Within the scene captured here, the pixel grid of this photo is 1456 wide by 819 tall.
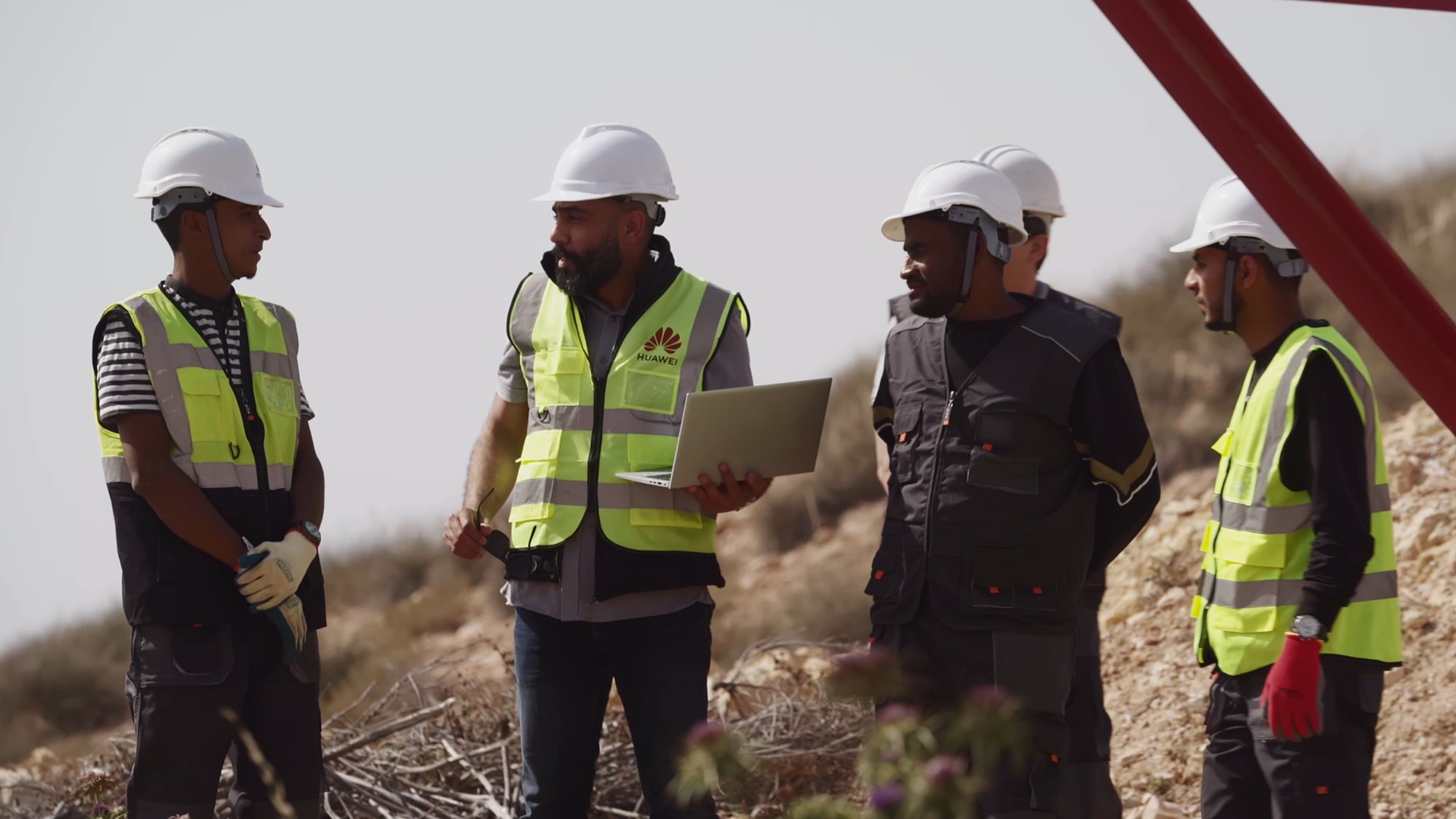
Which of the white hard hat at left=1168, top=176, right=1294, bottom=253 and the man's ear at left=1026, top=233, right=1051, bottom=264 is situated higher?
the white hard hat at left=1168, top=176, right=1294, bottom=253

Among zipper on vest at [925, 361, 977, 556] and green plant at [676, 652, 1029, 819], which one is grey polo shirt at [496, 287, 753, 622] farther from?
green plant at [676, 652, 1029, 819]

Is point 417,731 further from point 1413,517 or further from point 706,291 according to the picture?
point 1413,517

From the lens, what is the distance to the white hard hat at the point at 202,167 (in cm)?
448

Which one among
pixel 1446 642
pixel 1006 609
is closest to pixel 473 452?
pixel 1006 609

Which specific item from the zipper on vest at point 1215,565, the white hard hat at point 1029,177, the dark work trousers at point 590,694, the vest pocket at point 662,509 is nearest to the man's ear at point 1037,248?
the white hard hat at point 1029,177

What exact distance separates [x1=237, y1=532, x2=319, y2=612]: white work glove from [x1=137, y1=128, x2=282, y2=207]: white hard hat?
1.01 m

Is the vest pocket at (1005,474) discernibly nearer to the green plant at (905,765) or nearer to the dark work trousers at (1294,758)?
the dark work trousers at (1294,758)

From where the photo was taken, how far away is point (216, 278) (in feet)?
14.8

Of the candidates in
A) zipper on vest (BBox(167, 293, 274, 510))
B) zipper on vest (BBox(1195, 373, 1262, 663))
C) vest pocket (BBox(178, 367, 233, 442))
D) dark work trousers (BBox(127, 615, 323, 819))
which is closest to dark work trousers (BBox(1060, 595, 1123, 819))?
zipper on vest (BBox(1195, 373, 1262, 663))

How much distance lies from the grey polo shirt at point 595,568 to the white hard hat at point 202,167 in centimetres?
104

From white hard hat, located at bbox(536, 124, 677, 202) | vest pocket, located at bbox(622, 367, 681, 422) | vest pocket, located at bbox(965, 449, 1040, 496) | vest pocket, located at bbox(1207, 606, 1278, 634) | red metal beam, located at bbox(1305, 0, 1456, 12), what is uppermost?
red metal beam, located at bbox(1305, 0, 1456, 12)

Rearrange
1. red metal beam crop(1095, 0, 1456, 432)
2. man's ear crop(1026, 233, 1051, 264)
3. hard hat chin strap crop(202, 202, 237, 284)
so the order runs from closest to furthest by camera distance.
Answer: red metal beam crop(1095, 0, 1456, 432)
hard hat chin strap crop(202, 202, 237, 284)
man's ear crop(1026, 233, 1051, 264)

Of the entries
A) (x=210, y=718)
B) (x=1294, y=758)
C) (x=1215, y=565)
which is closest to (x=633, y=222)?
(x=210, y=718)

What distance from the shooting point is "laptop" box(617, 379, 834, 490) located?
4.02m
